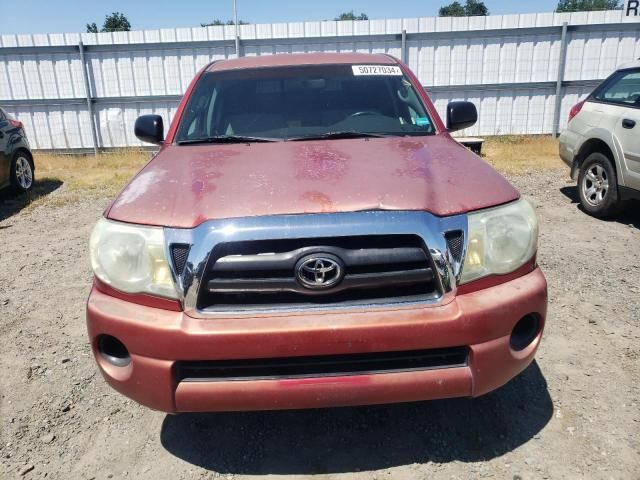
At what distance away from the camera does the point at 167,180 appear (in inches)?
93.4

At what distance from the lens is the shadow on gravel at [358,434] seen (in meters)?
2.30

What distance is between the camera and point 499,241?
2041 mm

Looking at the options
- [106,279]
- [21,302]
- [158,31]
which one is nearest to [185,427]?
[106,279]

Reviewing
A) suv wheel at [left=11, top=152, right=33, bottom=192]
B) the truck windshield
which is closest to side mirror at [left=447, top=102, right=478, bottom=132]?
the truck windshield

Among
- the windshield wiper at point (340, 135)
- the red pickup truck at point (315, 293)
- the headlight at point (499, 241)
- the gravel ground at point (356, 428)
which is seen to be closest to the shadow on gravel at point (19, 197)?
the gravel ground at point (356, 428)

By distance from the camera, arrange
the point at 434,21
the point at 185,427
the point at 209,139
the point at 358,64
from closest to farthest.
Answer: the point at 185,427, the point at 209,139, the point at 358,64, the point at 434,21

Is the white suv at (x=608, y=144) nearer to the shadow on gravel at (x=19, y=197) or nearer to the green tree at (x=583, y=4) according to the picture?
the shadow on gravel at (x=19, y=197)

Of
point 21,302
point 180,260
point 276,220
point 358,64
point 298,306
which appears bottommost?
point 21,302

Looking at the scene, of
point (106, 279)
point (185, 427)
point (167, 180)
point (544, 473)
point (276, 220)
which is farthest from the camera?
point (185, 427)

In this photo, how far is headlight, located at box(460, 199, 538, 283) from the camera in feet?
6.51

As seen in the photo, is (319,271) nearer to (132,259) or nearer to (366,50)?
(132,259)

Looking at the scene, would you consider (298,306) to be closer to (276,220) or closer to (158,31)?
(276,220)

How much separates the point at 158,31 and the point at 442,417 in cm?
1084

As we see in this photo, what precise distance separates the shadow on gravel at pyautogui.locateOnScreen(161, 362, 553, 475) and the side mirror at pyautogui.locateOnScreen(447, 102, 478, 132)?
1.77 metres
